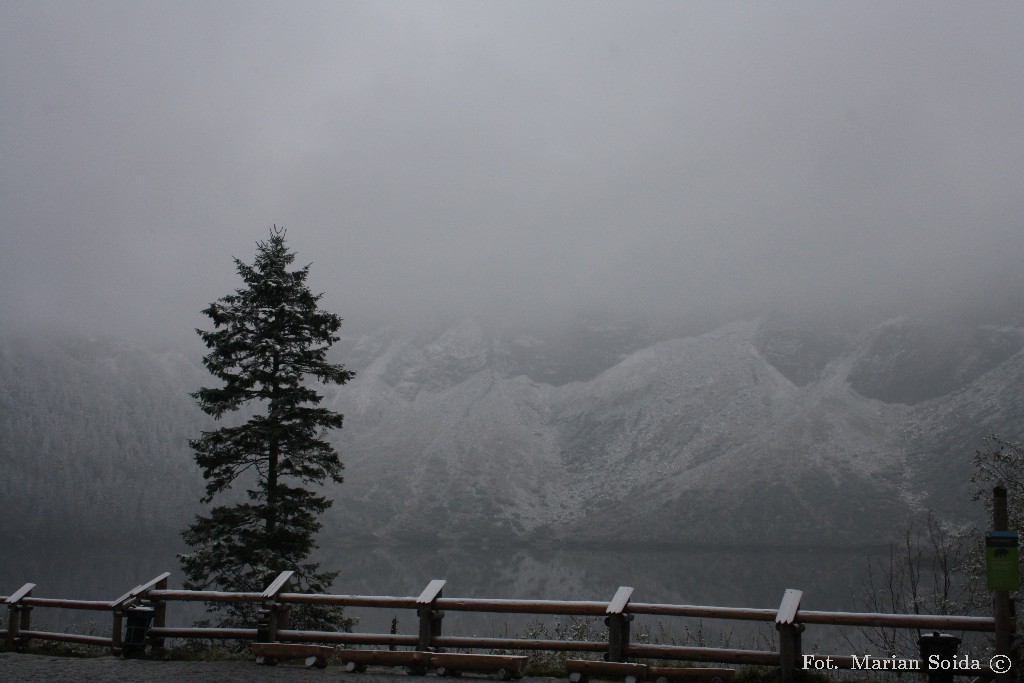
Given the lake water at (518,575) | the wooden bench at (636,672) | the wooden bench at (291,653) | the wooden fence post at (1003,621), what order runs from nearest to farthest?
1. the wooden fence post at (1003,621)
2. the wooden bench at (636,672)
3. the wooden bench at (291,653)
4. the lake water at (518,575)

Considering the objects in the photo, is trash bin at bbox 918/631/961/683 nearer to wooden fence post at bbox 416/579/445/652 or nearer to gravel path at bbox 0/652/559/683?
gravel path at bbox 0/652/559/683

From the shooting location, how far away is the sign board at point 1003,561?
11047 millimetres

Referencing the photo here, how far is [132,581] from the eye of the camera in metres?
67.1

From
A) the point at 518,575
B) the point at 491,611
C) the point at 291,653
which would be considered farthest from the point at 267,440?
the point at 518,575

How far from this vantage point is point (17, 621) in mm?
19250

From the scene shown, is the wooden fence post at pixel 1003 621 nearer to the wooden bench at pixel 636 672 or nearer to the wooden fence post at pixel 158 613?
the wooden bench at pixel 636 672

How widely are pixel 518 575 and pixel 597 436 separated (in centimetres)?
7067

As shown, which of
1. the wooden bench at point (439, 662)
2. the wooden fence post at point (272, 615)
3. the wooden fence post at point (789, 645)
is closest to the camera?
the wooden fence post at point (789, 645)

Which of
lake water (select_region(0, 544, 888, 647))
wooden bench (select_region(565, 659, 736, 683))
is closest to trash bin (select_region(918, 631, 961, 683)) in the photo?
wooden bench (select_region(565, 659, 736, 683))

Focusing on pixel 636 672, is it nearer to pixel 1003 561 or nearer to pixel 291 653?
pixel 1003 561

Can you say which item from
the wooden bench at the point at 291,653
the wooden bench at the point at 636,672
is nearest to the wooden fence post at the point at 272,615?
the wooden bench at the point at 291,653

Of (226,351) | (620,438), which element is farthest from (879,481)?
(226,351)

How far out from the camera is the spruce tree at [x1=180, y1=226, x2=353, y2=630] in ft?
66.1

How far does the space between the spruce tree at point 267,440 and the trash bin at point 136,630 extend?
8.31ft
